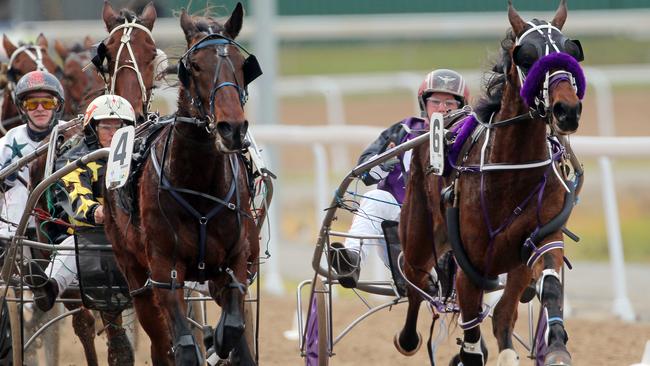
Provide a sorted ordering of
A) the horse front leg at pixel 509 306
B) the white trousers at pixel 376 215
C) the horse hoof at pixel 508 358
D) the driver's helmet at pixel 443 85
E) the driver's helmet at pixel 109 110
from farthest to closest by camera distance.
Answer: the white trousers at pixel 376 215 < the driver's helmet at pixel 443 85 < the driver's helmet at pixel 109 110 < the horse front leg at pixel 509 306 < the horse hoof at pixel 508 358

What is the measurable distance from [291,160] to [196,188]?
45.3ft

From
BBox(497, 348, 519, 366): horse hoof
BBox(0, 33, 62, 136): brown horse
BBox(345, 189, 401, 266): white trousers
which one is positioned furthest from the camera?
BBox(0, 33, 62, 136): brown horse

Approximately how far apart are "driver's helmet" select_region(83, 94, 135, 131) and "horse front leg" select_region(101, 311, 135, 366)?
3.64 ft

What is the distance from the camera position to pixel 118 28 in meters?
8.55

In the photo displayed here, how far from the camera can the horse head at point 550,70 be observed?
605 cm

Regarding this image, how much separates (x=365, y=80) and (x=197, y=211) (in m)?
13.0

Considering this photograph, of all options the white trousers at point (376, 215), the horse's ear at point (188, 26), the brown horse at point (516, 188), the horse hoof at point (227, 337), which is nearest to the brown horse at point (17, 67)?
the white trousers at point (376, 215)

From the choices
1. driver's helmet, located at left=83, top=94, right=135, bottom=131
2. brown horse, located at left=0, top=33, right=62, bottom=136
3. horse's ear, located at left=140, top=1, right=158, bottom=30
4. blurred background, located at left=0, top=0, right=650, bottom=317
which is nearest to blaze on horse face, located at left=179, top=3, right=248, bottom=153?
blurred background, located at left=0, top=0, right=650, bottom=317

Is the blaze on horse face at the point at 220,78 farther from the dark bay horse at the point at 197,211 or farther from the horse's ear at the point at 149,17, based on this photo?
the horse's ear at the point at 149,17

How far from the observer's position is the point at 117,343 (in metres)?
7.93

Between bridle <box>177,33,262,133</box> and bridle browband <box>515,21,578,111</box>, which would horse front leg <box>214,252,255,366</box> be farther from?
bridle browband <box>515,21,578,111</box>

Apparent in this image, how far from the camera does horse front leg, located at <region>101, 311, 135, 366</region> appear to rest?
788cm

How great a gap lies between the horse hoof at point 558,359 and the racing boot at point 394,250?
181 cm

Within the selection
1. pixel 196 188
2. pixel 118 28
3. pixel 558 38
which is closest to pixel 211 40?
pixel 196 188
